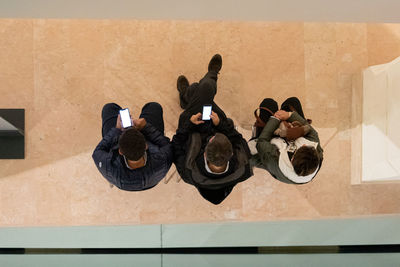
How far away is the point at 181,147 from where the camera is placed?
8.96ft

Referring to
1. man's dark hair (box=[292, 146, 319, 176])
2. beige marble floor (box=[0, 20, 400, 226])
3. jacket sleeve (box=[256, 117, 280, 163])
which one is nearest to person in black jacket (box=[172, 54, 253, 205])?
jacket sleeve (box=[256, 117, 280, 163])

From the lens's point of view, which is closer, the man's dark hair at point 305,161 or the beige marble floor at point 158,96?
the man's dark hair at point 305,161

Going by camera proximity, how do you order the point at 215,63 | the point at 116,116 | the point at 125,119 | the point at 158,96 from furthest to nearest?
1. the point at 158,96
2. the point at 215,63
3. the point at 116,116
4. the point at 125,119

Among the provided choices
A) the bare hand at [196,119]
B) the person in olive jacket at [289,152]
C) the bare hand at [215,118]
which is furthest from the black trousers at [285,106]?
the bare hand at [196,119]

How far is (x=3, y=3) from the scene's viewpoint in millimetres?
1857

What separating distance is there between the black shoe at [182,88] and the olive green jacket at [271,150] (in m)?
1.01

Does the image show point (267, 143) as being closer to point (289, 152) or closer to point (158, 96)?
point (289, 152)

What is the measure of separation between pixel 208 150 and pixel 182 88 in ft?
4.58

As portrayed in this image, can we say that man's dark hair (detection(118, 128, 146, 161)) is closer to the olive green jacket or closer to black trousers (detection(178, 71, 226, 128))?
black trousers (detection(178, 71, 226, 128))

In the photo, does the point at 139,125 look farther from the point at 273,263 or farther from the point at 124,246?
the point at 273,263

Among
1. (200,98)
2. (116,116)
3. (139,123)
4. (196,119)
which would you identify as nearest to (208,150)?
(196,119)

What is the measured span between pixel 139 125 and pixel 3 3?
126 cm

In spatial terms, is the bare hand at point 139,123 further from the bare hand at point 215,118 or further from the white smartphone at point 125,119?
the bare hand at point 215,118

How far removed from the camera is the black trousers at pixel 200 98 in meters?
2.95
